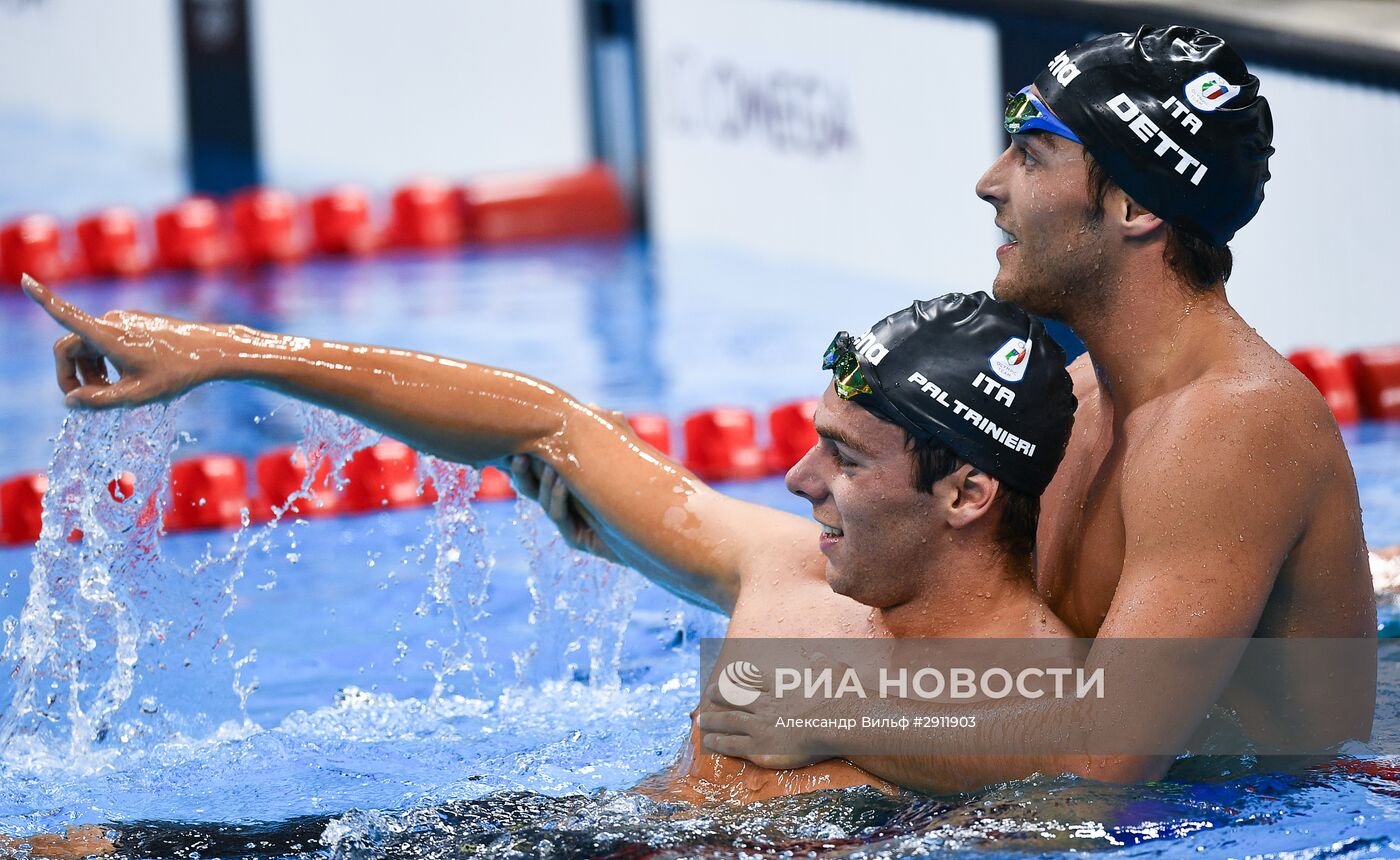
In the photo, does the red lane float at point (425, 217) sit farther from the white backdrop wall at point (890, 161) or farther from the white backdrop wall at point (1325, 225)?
the white backdrop wall at point (1325, 225)

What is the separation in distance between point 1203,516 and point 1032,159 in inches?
24.2

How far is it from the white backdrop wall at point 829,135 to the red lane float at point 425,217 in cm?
119

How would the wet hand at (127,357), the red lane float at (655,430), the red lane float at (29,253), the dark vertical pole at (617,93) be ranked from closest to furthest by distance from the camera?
the wet hand at (127,357)
the red lane float at (655,430)
the red lane float at (29,253)
the dark vertical pole at (617,93)

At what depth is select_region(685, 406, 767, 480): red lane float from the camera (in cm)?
607

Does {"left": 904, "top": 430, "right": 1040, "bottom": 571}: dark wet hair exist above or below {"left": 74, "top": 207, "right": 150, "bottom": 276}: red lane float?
above

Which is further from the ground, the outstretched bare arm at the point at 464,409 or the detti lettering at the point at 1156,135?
the detti lettering at the point at 1156,135

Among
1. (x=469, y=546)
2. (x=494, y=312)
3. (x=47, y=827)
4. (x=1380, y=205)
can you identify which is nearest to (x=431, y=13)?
(x=494, y=312)

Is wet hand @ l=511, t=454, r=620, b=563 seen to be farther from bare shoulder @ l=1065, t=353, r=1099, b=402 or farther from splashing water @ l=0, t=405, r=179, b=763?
bare shoulder @ l=1065, t=353, r=1099, b=402

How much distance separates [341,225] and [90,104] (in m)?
4.01

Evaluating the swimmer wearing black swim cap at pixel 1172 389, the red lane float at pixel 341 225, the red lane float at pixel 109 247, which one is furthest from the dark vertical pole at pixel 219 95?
the swimmer wearing black swim cap at pixel 1172 389

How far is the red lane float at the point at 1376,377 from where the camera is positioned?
6.41 meters

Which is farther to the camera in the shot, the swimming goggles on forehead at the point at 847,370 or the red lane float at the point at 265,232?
the red lane float at the point at 265,232

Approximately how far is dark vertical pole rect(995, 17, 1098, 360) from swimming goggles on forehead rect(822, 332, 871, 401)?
4.51 metres

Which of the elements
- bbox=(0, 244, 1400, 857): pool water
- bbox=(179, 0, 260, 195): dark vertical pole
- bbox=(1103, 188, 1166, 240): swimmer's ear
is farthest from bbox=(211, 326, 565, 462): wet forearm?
bbox=(179, 0, 260, 195): dark vertical pole
